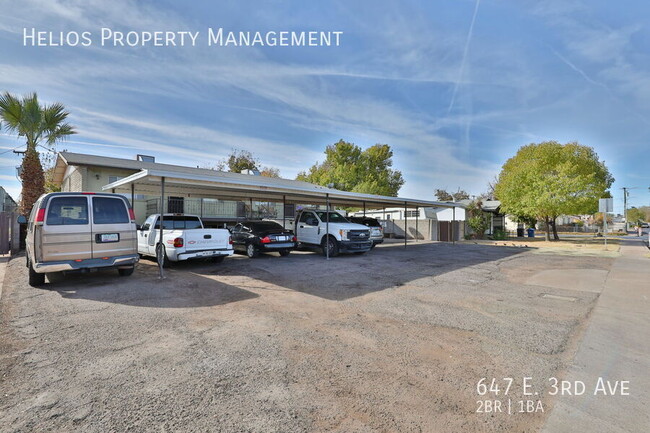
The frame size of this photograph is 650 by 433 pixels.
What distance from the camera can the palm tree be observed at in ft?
45.9

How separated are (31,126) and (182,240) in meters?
11.6

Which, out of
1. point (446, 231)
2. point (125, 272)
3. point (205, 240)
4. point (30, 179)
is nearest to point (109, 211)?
point (125, 272)

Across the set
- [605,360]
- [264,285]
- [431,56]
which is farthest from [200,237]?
[431,56]

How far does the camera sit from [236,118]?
18797 mm

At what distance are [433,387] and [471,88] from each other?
16.6 meters

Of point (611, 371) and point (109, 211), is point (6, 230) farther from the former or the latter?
point (611, 371)

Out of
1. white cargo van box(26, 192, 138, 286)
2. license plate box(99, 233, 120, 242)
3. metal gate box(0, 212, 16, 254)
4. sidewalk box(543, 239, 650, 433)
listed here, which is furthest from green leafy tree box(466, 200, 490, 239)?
metal gate box(0, 212, 16, 254)

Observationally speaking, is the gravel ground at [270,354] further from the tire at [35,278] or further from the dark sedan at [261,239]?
the dark sedan at [261,239]

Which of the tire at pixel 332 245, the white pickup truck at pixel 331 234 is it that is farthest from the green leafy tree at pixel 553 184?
the tire at pixel 332 245

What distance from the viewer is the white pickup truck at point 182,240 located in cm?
923

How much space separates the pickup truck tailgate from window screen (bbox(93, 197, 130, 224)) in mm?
2002

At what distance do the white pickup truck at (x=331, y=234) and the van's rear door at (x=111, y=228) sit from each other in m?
7.06

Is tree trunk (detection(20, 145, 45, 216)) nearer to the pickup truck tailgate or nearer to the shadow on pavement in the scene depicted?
the shadow on pavement

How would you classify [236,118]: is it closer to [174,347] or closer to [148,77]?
[148,77]
